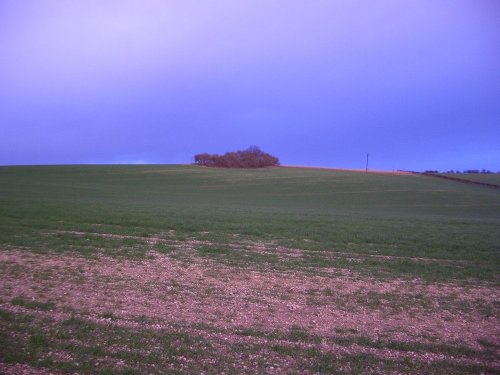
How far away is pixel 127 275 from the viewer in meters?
10.7

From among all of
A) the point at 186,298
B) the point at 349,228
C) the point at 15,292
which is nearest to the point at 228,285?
the point at 186,298

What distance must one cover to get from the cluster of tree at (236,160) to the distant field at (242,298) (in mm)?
75041

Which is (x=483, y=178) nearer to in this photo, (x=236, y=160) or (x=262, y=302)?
(x=236, y=160)

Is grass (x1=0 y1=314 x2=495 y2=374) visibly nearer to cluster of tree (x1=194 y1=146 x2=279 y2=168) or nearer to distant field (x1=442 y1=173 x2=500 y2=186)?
distant field (x1=442 y1=173 x2=500 y2=186)

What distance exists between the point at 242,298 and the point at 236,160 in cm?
8795

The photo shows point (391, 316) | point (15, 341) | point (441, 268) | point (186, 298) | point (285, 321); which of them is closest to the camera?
point (15, 341)

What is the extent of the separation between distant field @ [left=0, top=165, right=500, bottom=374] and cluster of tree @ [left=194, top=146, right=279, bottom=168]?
246ft

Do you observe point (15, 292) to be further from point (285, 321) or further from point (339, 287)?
point (339, 287)

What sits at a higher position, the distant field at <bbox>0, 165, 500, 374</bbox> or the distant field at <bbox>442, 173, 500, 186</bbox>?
the distant field at <bbox>442, 173, 500, 186</bbox>

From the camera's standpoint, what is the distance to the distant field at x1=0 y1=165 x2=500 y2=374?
595cm

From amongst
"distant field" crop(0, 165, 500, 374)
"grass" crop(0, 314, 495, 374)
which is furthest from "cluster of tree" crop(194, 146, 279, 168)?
"grass" crop(0, 314, 495, 374)

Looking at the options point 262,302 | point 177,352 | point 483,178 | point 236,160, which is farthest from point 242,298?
point 483,178

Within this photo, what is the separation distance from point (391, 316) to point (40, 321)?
7134mm

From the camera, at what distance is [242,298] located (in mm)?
9125
